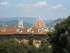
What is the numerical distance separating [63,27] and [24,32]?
57.4m

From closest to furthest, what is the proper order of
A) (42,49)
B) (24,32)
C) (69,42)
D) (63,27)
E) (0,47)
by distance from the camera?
(69,42) < (63,27) < (42,49) < (0,47) < (24,32)

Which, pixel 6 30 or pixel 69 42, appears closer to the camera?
pixel 69 42

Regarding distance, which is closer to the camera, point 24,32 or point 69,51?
point 69,51

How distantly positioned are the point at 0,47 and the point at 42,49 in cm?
1489

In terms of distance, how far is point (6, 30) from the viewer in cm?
9719

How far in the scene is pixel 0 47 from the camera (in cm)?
5475

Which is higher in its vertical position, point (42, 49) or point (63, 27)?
point (63, 27)

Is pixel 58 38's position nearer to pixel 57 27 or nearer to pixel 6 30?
pixel 57 27

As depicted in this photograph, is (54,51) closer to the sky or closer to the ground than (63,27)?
closer to the ground

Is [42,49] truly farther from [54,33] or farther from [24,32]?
[24,32]

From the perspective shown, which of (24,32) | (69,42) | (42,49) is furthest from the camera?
(24,32)

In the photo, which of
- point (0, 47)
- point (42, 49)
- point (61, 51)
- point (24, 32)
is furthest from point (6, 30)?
point (61, 51)

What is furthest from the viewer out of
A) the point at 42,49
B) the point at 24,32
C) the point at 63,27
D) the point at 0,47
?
the point at 24,32

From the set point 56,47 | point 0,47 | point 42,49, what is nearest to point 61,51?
point 56,47
